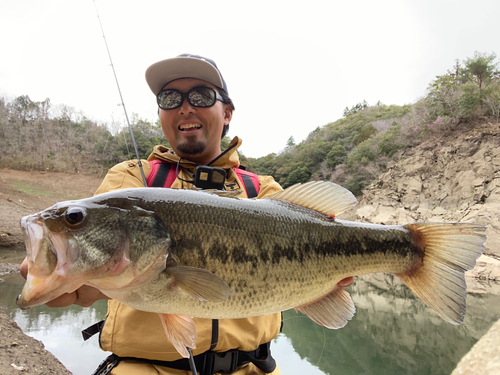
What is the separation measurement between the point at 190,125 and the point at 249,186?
77 centimetres

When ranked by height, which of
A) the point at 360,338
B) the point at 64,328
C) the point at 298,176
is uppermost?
the point at 64,328

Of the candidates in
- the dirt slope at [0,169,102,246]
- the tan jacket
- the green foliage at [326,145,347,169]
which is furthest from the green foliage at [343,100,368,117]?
the tan jacket

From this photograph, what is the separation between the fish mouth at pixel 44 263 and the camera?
1131 mm

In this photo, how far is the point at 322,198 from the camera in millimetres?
1811

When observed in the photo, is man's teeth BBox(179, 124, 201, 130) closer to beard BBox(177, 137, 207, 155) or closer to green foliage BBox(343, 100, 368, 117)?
beard BBox(177, 137, 207, 155)

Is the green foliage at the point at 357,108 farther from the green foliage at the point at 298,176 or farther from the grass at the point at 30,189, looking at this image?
the grass at the point at 30,189

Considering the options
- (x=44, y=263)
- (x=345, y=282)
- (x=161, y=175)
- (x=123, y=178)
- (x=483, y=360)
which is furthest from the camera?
(x=483, y=360)

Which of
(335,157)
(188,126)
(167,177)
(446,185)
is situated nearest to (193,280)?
(167,177)

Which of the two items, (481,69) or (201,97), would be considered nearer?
(201,97)

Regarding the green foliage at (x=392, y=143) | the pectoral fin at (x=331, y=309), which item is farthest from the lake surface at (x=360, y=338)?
the green foliage at (x=392, y=143)

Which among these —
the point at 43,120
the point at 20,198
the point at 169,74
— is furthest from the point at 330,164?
the point at 43,120

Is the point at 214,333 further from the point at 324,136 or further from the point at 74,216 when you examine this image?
the point at 324,136

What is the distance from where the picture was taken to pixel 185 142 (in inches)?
101

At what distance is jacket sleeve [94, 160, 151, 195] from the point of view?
→ 82.7 inches
